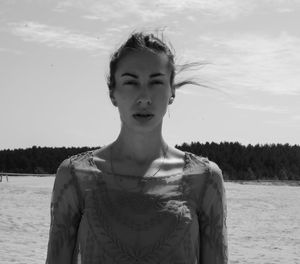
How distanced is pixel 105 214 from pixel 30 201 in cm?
2135

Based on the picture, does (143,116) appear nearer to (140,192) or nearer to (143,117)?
(143,117)

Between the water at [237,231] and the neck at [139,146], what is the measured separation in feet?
26.2

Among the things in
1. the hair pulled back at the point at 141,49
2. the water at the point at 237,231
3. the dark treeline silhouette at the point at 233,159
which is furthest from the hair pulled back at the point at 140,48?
the dark treeline silhouette at the point at 233,159

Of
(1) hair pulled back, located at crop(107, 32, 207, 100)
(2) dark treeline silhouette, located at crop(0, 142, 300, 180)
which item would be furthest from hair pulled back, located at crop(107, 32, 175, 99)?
(2) dark treeline silhouette, located at crop(0, 142, 300, 180)

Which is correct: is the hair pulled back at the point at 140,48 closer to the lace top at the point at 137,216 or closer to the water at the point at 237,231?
the lace top at the point at 137,216

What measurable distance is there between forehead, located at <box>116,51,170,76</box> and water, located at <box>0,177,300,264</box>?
8068 mm

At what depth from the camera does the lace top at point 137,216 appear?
1474mm

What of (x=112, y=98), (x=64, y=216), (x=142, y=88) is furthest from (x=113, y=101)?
(x=64, y=216)

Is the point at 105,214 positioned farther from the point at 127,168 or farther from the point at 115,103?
the point at 115,103

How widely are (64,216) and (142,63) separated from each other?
0.45 m

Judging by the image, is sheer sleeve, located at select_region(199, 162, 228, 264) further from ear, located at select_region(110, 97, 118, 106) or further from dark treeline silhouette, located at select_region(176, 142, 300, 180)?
dark treeline silhouette, located at select_region(176, 142, 300, 180)

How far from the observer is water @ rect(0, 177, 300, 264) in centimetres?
1084

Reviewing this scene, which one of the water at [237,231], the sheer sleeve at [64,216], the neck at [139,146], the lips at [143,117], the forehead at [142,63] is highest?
the forehead at [142,63]

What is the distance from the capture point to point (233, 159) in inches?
2162
